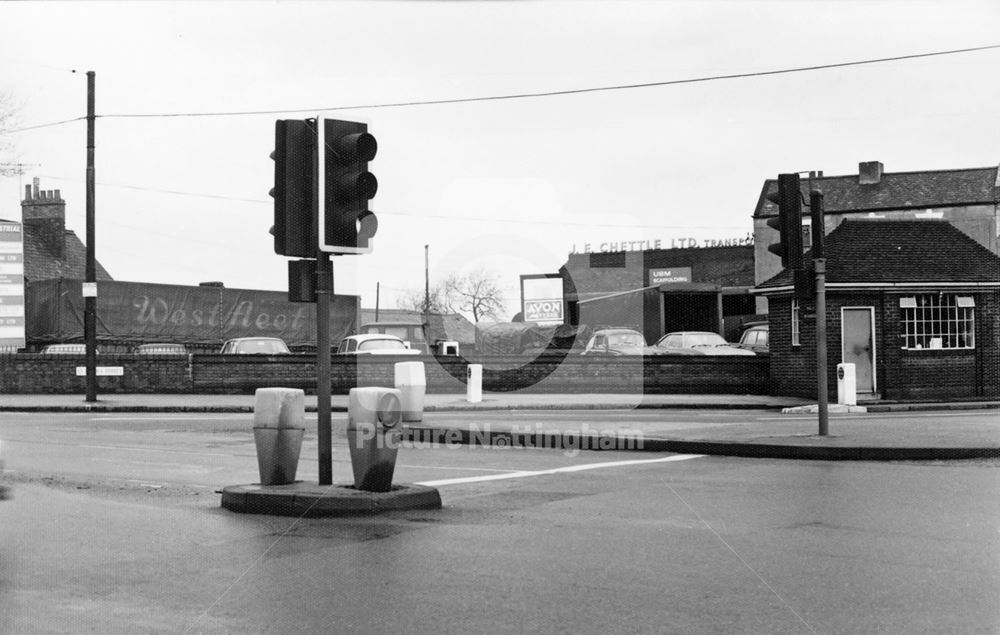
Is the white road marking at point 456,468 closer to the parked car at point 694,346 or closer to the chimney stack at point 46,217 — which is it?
the parked car at point 694,346

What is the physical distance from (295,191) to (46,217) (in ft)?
153

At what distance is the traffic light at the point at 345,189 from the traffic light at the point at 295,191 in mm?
140

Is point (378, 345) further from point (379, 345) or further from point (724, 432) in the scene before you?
point (724, 432)

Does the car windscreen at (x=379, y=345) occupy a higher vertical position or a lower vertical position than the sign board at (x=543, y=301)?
lower

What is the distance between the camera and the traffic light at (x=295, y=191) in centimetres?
938

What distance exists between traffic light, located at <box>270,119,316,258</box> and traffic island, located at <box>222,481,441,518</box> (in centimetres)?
201

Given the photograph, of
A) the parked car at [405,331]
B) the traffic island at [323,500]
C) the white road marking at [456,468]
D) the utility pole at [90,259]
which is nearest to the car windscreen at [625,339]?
the parked car at [405,331]

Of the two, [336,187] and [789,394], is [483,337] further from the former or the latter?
[336,187]

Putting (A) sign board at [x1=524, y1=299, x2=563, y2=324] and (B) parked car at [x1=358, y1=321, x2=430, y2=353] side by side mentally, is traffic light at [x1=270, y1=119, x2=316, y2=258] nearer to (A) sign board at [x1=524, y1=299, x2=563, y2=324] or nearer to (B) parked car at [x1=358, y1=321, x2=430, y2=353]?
(B) parked car at [x1=358, y1=321, x2=430, y2=353]

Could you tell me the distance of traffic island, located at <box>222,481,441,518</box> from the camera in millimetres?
8852

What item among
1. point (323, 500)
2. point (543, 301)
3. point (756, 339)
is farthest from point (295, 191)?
point (543, 301)

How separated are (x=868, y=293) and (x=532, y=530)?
Answer: 22.0 m

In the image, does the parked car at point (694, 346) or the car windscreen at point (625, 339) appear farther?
the car windscreen at point (625, 339)

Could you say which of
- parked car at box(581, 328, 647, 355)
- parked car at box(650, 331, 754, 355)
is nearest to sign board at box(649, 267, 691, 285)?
parked car at box(650, 331, 754, 355)
